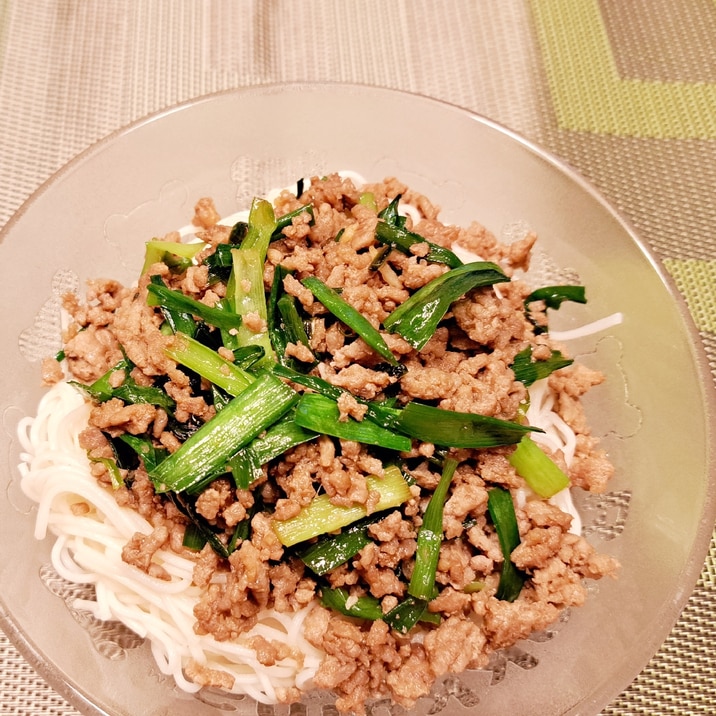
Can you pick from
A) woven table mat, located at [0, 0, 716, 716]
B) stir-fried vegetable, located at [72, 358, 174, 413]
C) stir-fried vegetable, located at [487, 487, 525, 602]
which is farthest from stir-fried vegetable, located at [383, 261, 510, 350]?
woven table mat, located at [0, 0, 716, 716]

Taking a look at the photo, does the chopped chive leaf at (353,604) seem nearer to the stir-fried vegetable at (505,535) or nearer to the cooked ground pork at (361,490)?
the cooked ground pork at (361,490)

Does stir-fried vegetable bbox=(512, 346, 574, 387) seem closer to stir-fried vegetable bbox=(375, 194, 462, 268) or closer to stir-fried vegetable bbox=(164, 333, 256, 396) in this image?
stir-fried vegetable bbox=(375, 194, 462, 268)

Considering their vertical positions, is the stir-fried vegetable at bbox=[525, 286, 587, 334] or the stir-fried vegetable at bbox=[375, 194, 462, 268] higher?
the stir-fried vegetable at bbox=[375, 194, 462, 268]

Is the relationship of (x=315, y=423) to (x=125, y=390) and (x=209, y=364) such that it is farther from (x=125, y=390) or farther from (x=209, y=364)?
(x=125, y=390)

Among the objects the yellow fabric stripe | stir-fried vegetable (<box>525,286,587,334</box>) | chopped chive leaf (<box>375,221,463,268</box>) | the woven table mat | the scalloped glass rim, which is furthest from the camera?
the yellow fabric stripe

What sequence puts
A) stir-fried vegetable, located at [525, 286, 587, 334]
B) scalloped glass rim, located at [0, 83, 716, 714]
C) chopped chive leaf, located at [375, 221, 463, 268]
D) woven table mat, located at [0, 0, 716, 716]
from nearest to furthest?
1. scalloped glass rim, located at [0, 83, 716, 714]
2. chopped chive leaf, located at [375, 221, 463, 268]
3. stir-fried vegetable, located at [525, 286, 587, 334]
4. woven table mat, located at [0, 0, 716, 716]

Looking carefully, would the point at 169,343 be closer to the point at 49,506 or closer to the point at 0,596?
the point at 49,506
